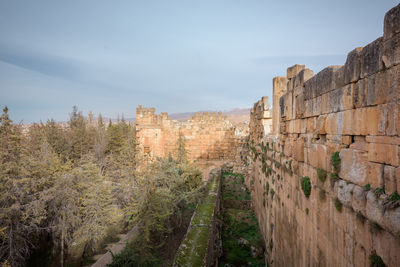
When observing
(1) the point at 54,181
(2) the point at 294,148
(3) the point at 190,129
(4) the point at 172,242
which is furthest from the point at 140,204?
(3) the point at 190,129

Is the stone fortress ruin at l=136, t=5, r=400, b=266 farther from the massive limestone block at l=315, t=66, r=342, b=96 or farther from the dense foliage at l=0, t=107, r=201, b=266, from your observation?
the dense foliage at l=0, t=107, r=201, b=266

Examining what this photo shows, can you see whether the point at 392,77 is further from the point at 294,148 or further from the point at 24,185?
the point at 24,185

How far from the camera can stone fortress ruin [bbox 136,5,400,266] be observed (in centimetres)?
184

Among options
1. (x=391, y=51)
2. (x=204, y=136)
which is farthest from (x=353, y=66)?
(x=204, y=136)

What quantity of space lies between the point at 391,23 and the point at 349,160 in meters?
1.40

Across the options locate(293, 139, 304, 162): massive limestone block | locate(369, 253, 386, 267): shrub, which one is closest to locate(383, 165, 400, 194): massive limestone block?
locate(369, 253, 386, 267): shrub

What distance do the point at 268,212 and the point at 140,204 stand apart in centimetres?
443

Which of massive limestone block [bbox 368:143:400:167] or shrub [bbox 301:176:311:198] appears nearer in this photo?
massive limestone block [bbox 368:143:400:167]

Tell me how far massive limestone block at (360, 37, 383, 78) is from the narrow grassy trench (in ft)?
21.4

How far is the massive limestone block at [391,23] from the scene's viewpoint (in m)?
1.78

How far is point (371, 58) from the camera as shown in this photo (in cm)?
211

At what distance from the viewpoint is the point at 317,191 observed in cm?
319

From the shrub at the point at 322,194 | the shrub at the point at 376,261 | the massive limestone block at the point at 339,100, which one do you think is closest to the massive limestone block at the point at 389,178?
the shrub at the point at 376,261

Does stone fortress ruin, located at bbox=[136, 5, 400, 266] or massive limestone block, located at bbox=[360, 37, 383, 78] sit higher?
massive limestone block, located at bbox=[360, 37, 383, 78]
